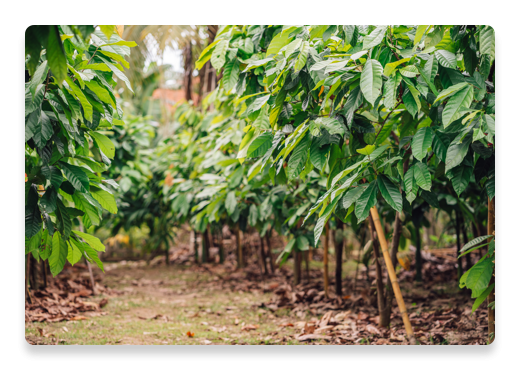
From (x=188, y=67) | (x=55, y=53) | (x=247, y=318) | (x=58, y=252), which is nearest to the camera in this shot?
(x=55, y=53)

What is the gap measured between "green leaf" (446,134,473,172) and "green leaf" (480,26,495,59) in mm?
296

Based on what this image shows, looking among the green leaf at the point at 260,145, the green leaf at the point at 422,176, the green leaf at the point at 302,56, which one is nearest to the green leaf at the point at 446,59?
the green leaf at the point at 422,176

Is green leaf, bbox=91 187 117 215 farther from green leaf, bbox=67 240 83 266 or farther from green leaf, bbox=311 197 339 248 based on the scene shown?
green leaf, bbox=311 197 339 248

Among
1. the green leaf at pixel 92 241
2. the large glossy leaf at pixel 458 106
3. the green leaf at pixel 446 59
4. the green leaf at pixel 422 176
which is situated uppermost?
the green leaf at pixel 446 59

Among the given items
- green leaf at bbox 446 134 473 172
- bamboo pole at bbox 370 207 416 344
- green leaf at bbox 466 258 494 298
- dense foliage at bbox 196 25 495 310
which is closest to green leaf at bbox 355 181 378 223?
dense foliage at bbox 196 25 495 310

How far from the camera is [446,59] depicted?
1.39m

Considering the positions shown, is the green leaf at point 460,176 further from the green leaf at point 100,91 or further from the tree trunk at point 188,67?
the tree trunk at point 188,67

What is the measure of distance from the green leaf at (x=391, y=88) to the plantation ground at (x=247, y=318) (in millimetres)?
1551

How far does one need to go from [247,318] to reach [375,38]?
2412mm

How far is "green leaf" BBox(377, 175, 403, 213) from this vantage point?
1392 millimetres

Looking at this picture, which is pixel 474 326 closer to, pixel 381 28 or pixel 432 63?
pixel 432 63

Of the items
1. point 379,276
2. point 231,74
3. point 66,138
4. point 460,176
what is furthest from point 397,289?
point 66,138

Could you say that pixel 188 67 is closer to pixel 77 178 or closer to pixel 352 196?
pixel 77 178

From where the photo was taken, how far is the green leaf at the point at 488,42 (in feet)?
4.44
